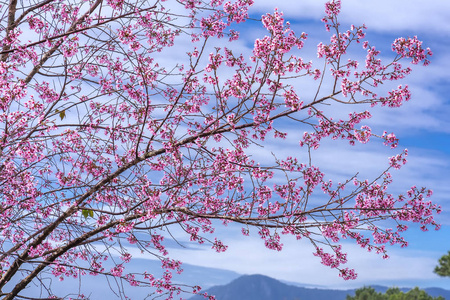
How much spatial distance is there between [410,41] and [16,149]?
6059 millimetres

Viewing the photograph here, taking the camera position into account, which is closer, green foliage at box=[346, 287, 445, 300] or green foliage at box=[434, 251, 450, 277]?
green foliage at box=[434, 251, 450, 277]

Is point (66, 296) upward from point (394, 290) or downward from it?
downward

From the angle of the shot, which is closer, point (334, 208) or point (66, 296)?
point (334, 208)

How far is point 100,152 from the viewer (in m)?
8.92

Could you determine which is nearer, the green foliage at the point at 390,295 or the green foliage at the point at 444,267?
the green foliage at the point at 444,267

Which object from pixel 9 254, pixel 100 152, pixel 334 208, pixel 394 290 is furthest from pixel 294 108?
pixel 394 290

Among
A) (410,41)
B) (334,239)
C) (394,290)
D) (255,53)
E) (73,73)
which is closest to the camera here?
(255,53)

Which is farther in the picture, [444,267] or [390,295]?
[390,295]

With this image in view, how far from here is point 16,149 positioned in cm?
771

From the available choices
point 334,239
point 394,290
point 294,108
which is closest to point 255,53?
point 294,108

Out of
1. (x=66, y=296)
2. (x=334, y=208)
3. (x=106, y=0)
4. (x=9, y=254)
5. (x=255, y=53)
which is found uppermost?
(x=106, y=0)

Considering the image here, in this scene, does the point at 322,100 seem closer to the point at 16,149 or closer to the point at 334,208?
the point at 334,208

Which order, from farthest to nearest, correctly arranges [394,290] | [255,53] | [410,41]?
[394,290] < [410,41] < [255,53]

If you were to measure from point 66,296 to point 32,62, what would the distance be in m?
4.04
